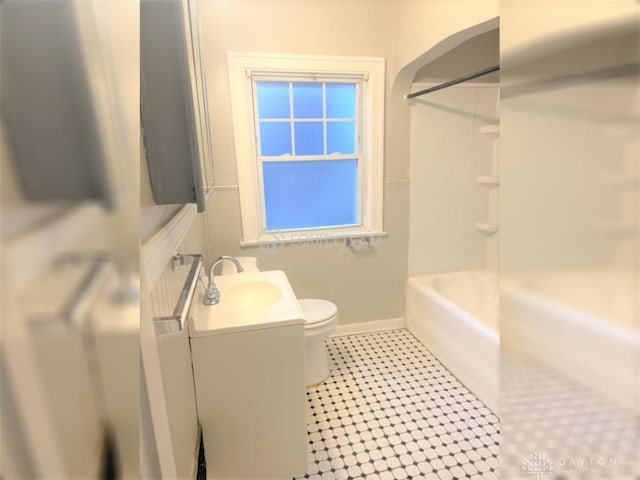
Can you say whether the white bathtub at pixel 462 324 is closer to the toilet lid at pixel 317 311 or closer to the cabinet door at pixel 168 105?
the toilet lid at pixel 317 311

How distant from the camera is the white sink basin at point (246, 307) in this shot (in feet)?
4.32

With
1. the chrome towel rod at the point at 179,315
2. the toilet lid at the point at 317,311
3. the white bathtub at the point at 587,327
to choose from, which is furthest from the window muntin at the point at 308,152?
the white bathtub at the point at 587,327

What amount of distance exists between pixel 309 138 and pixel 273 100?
33cm

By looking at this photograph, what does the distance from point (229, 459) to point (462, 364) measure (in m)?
1.38

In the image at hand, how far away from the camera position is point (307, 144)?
2.52 meters

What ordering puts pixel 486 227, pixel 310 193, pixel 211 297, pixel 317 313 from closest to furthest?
pixel 211 297
pixel 317 313
pixel 310 193
pixel 486 227

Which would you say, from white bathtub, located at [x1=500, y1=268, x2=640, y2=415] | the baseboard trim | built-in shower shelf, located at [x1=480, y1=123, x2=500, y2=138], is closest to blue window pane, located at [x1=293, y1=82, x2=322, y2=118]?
built-in shower shelf, located at [x1=480, y1=123, x2=500, y2=138]

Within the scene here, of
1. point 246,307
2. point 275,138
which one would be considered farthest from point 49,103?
point 275,138

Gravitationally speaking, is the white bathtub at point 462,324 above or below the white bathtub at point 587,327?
below

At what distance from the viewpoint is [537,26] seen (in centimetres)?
47

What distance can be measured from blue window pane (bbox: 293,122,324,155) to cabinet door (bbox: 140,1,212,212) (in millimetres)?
1599

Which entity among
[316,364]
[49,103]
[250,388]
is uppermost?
[49,103]

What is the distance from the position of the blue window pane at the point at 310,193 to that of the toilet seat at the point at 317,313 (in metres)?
0.61

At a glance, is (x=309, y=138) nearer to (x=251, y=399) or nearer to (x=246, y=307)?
(x=246, y=307)
